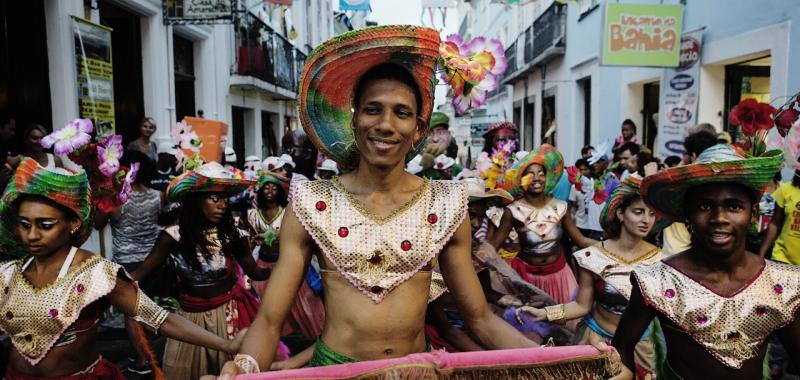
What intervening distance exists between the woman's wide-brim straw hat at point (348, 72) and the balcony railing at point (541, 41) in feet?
63.8

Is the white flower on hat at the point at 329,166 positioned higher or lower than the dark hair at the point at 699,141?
lower

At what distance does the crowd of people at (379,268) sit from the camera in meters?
2.30

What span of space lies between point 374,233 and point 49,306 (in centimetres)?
169

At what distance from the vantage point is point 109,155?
378 cm

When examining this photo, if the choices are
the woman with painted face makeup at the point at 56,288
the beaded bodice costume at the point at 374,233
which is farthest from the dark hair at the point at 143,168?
the beaded bodice costume at the point at 374,233

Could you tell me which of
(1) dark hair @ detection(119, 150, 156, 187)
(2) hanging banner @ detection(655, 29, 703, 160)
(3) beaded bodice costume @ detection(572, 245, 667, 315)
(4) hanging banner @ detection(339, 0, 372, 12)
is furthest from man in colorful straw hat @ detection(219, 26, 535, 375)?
(4) hanging banner @ detection(339, 0, 372, 12)

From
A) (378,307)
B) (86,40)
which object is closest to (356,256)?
(378,307)

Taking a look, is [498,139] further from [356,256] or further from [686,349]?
[356,256]

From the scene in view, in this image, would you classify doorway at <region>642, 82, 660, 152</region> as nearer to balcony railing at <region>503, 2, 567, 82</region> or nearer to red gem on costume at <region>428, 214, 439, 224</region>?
balcony railing at <region>503, 2, 567, 82</region>

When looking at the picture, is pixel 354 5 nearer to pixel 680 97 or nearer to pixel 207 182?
pixel 680 97

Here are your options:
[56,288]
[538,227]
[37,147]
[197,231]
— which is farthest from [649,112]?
[56,288]

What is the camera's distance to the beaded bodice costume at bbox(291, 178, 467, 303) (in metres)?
2.30

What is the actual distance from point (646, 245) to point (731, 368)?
1593 millimetres

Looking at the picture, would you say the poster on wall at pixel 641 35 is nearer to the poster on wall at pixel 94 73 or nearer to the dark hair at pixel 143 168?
the dark hair at pixel 143 168
